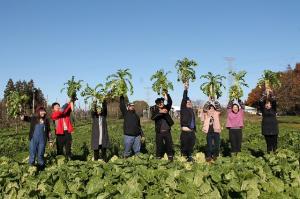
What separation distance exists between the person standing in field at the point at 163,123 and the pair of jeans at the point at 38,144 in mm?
2668

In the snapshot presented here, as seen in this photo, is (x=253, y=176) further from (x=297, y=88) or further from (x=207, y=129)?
(x=297, y=88)

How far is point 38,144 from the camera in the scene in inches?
412

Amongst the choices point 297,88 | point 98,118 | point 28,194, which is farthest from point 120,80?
point 297,88

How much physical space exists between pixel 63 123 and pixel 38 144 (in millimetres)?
998

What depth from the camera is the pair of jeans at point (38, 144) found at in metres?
10.3

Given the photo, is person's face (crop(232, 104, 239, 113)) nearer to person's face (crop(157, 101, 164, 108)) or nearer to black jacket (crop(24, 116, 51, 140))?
person's face (crop(157, 101, 164, 108))

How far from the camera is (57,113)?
36.2 feet

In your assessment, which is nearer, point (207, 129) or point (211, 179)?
point (211, 179)

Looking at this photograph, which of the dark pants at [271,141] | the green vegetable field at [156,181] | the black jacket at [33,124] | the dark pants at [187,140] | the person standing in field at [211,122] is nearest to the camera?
the green vegetable field at [156,181]

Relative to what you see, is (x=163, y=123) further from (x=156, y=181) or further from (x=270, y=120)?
(x=156, y=181)

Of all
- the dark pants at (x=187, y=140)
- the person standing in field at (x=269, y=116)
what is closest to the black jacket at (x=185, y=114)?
the dark pants at (x=187, y=140)

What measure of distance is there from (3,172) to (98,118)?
4646 millimetres

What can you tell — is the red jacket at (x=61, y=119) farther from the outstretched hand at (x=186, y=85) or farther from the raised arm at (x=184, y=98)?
the outstretched hand at (x=186, y=85)

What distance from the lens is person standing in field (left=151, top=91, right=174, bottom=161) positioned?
10.8 metres
